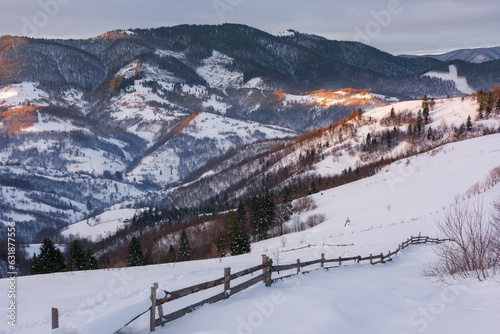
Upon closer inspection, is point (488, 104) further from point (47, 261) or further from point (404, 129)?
point (47, 261)

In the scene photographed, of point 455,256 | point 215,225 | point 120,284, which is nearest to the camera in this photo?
point 455,256

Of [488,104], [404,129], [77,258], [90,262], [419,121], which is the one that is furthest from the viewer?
[404,129]

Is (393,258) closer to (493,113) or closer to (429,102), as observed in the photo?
(493,113)

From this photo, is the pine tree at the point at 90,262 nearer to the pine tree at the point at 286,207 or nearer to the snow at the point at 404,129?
the pine tree at the point at 286,207

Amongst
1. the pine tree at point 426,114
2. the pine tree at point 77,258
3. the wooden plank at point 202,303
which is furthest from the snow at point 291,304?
the pine tree at point 426,114

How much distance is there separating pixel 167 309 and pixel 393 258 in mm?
22472

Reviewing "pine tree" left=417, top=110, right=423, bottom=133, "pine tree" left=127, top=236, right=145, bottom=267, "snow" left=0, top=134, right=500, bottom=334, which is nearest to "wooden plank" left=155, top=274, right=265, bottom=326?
"snow" left=0, top=134, right=500, bottom=334

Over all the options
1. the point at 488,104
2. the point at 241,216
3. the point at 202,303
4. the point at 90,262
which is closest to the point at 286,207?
the point at 241,216

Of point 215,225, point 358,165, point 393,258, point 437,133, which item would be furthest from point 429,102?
point 393,258

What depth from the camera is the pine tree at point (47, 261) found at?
4096cm

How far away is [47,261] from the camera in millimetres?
41594

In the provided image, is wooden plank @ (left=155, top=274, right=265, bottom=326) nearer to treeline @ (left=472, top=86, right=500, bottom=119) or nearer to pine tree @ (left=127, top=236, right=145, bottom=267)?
pine tree @ (left=127, top=236, right=145, bottom=267)

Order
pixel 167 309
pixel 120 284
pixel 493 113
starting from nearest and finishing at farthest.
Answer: pixel 167 309
pixel 120 284
pixel 493 113

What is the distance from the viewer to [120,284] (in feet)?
62.7
